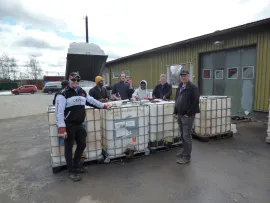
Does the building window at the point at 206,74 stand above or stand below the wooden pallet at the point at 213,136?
above

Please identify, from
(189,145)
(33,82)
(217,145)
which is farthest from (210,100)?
(33,82)

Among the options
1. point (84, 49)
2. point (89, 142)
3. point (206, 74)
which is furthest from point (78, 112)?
point (206, 74)

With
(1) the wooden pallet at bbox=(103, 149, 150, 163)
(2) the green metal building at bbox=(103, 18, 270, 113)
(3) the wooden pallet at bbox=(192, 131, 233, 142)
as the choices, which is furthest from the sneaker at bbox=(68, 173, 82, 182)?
(2) the green metal building at bbox=(103, 18, 270, 113)

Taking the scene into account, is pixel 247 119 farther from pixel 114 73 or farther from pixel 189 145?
pixel 114 73

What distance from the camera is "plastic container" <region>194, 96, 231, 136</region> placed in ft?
16.1

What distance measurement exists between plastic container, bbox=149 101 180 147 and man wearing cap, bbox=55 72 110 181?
1.56 meters

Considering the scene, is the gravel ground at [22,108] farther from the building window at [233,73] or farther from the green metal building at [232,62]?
the building window at [233,73]

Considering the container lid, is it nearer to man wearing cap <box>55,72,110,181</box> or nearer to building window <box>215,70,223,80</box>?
building window <box>215,70,223,80</box>

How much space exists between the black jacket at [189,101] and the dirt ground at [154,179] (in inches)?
41.7

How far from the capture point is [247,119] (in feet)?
23.9

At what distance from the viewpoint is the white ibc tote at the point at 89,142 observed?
3441 mm

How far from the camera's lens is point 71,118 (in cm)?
308

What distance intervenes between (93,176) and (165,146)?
1.82 meters

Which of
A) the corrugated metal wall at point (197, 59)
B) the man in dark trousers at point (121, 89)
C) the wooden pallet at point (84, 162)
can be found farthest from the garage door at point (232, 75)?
the wooden pallet at point (84, 162)
